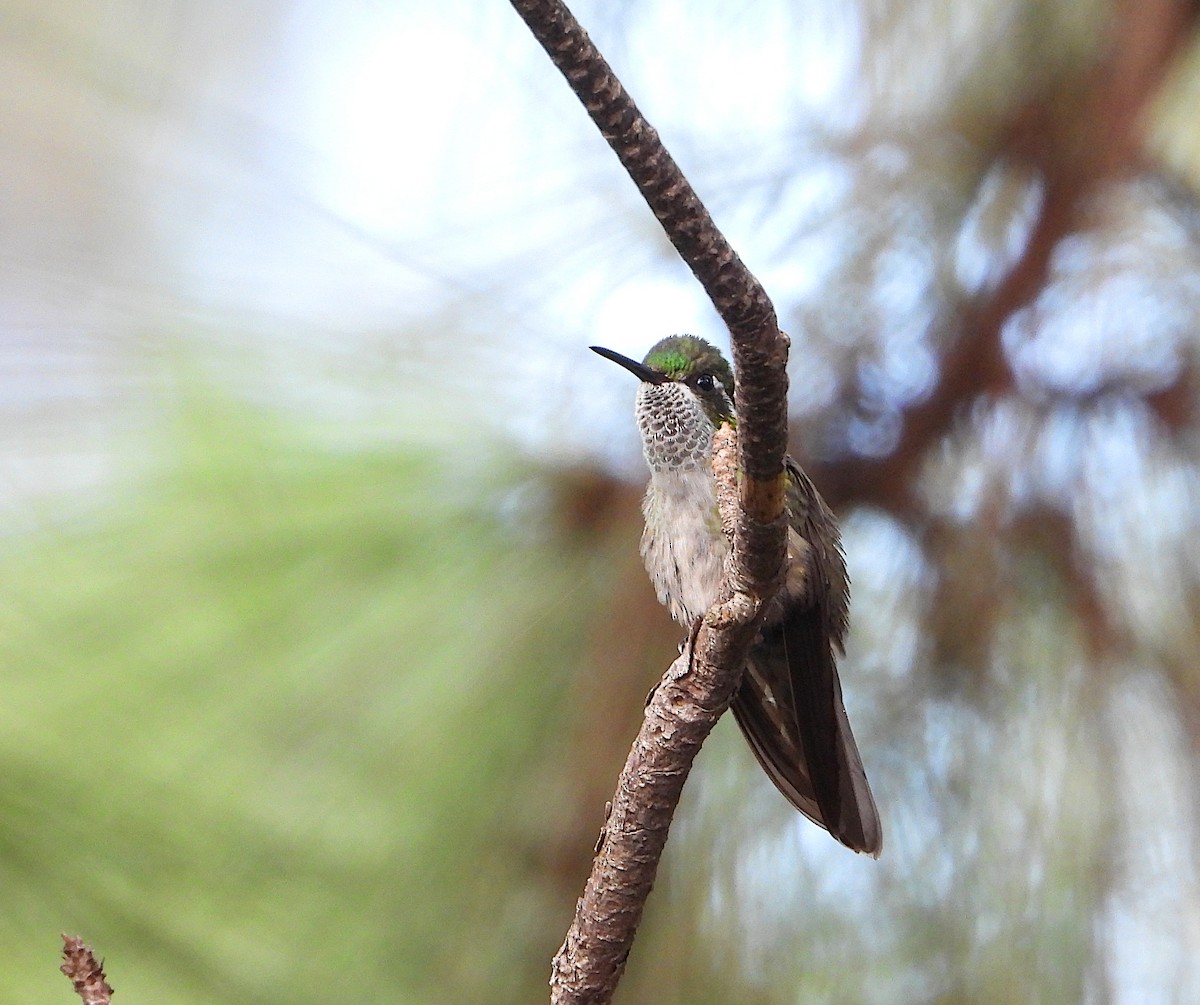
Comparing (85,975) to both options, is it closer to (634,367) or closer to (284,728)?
(284,728)

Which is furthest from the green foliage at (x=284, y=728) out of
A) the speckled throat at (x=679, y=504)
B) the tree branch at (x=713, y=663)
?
the tree branch at (x=713, y=663)

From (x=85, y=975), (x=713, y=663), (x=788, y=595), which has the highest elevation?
(x=788, y=595)

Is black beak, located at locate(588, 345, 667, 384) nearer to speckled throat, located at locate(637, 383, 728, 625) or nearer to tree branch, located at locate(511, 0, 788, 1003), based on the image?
speckled throat, located at locate(637, 383, 728, 625)

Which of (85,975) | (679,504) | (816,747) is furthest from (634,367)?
(85,975)

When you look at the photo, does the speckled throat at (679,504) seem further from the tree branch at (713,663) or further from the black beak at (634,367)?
the tree branch at (713,663)

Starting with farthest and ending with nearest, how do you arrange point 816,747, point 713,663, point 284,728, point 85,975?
point 816,747
point 284,728
point 713,663
point 85,975

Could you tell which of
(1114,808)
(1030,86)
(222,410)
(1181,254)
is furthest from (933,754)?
(222,410)

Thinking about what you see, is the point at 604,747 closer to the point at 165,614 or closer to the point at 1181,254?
the point at 165,614
